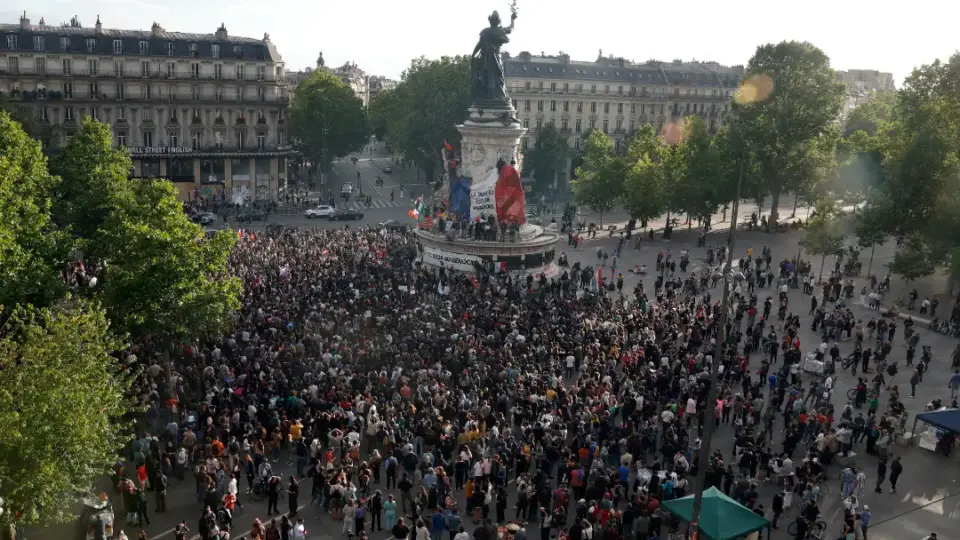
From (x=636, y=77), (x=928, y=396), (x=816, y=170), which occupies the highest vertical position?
(x=636, y=77)

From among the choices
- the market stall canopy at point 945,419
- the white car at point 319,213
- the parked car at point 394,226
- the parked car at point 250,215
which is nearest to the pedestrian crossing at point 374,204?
the white car at point 319,213

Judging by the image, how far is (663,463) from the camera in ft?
77.4

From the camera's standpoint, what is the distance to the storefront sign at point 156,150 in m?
73.2

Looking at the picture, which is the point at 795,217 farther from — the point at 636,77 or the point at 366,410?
the point at 366,410

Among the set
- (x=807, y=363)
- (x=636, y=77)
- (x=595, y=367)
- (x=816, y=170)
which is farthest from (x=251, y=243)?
(x=636, y=77)

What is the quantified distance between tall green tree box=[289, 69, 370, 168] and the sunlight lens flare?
135 ft

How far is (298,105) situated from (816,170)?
52.0 metres

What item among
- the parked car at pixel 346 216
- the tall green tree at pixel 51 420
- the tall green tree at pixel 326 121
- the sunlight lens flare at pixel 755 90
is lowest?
the parked car at pixel 346 216

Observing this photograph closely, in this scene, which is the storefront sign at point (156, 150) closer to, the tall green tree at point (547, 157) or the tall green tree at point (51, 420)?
the tall green tree at point (547, 157)

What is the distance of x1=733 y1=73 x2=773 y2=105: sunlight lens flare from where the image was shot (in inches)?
2427

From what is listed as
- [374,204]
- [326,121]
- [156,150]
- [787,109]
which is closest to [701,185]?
[787,109]

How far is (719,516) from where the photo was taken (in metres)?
18.8

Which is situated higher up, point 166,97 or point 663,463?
point 166,97

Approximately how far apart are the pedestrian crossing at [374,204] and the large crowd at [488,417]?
39.6 m
